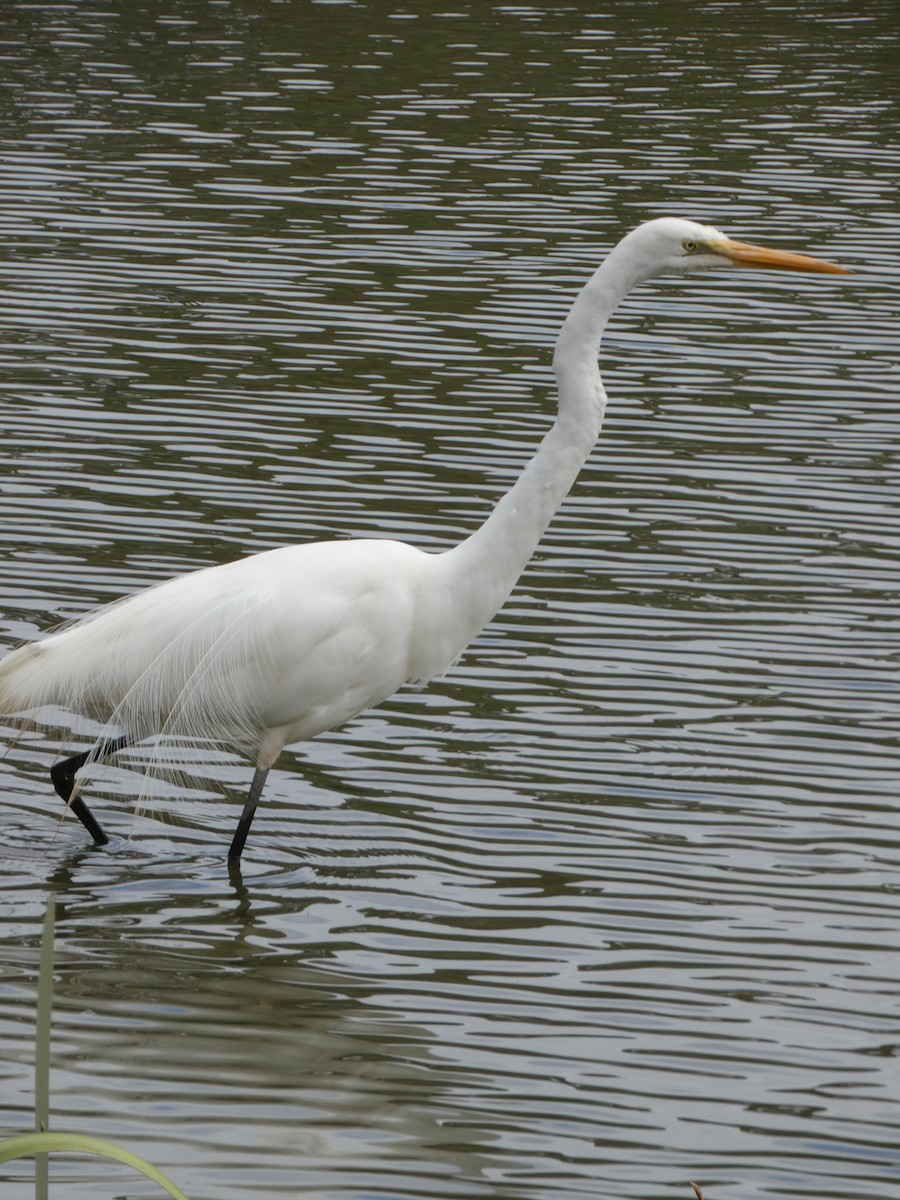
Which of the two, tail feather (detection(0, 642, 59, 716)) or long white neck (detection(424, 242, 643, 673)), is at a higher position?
long white neck (detection(424, 242, 643, 673))

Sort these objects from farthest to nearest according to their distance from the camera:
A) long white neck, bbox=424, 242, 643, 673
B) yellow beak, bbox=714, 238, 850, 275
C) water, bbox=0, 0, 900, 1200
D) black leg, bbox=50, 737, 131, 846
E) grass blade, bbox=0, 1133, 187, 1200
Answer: black leg, bbox=50, 737, 131, 846 → yellow beak, bbox=714, 238, 850, 275 → long white neck, bbox=424, 242, 643, 673 → water, bbox=0, 0, 900, 1200 → grass blade, bbox=0, 1133, 187, 1200

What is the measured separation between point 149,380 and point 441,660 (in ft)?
13.7

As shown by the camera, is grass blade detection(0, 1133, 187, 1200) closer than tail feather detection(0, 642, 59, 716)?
Yes

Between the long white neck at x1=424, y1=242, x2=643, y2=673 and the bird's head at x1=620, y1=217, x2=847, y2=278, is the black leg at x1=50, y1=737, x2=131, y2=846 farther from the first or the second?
the bird's head at x1=620, y1=217, x2=847, y2=278

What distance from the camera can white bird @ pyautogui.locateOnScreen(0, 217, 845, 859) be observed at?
545cm

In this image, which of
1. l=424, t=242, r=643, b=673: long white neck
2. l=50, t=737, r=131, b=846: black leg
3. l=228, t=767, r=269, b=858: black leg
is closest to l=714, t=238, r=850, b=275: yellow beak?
l=424, t=242, r=643, b=673: long white neck

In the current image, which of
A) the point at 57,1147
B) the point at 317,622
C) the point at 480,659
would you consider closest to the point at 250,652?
the point at 317,622

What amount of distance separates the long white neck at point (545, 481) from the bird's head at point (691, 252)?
55 mm

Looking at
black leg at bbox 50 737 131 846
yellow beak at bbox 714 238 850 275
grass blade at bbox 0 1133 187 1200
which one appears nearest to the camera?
grass blade at bbox 0 1133 187 1200

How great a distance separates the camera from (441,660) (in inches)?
229

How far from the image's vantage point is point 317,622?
17.8 ft

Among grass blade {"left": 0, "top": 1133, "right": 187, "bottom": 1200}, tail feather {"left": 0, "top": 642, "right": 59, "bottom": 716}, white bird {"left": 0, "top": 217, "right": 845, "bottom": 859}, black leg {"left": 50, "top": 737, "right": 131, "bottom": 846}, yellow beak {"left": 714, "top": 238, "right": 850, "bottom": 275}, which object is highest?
yellow beak {"left": 714, "top": 238, "right": 850, "bottom": 275}

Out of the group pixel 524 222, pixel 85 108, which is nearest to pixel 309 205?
pixel 524 222

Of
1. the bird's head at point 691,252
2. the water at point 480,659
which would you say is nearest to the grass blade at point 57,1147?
the water at point 480,659
